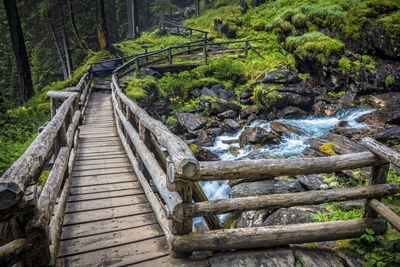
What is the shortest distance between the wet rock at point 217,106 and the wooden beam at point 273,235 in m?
10.4

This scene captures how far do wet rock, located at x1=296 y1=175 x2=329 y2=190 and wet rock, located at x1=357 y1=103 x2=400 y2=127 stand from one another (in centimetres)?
654

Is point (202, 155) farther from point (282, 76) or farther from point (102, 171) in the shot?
point (282, 76)

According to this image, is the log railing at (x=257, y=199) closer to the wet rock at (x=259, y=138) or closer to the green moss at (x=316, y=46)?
the wet rock at (x=259, y=138)

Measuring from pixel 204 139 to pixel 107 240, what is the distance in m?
8.38

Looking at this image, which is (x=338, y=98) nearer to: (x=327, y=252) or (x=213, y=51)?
(x=213, y=51)

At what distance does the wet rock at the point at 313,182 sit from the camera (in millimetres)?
5698

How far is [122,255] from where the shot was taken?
10.4 feet

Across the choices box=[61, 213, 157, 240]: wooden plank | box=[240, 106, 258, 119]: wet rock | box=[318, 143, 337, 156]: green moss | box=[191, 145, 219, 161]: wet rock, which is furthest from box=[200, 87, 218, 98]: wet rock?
box=[61, 213, 157, 240]: wooden plank

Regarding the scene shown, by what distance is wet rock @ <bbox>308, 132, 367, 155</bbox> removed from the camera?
24.3 ft

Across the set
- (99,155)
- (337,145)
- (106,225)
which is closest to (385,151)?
(106,225)

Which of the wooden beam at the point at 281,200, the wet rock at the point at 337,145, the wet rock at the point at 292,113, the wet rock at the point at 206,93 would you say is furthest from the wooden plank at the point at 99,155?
the wet rock at the point at 292,113

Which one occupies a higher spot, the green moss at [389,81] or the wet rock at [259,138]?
the green moss at [389,81]

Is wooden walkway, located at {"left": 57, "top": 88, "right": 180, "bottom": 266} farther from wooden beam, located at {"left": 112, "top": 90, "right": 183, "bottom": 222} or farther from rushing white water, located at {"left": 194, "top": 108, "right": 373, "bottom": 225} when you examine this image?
rushing white water, located at {"left": 194, "top": 108, "right": 373, "bottom": 225}

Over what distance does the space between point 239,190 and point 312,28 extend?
14374 millimetres
